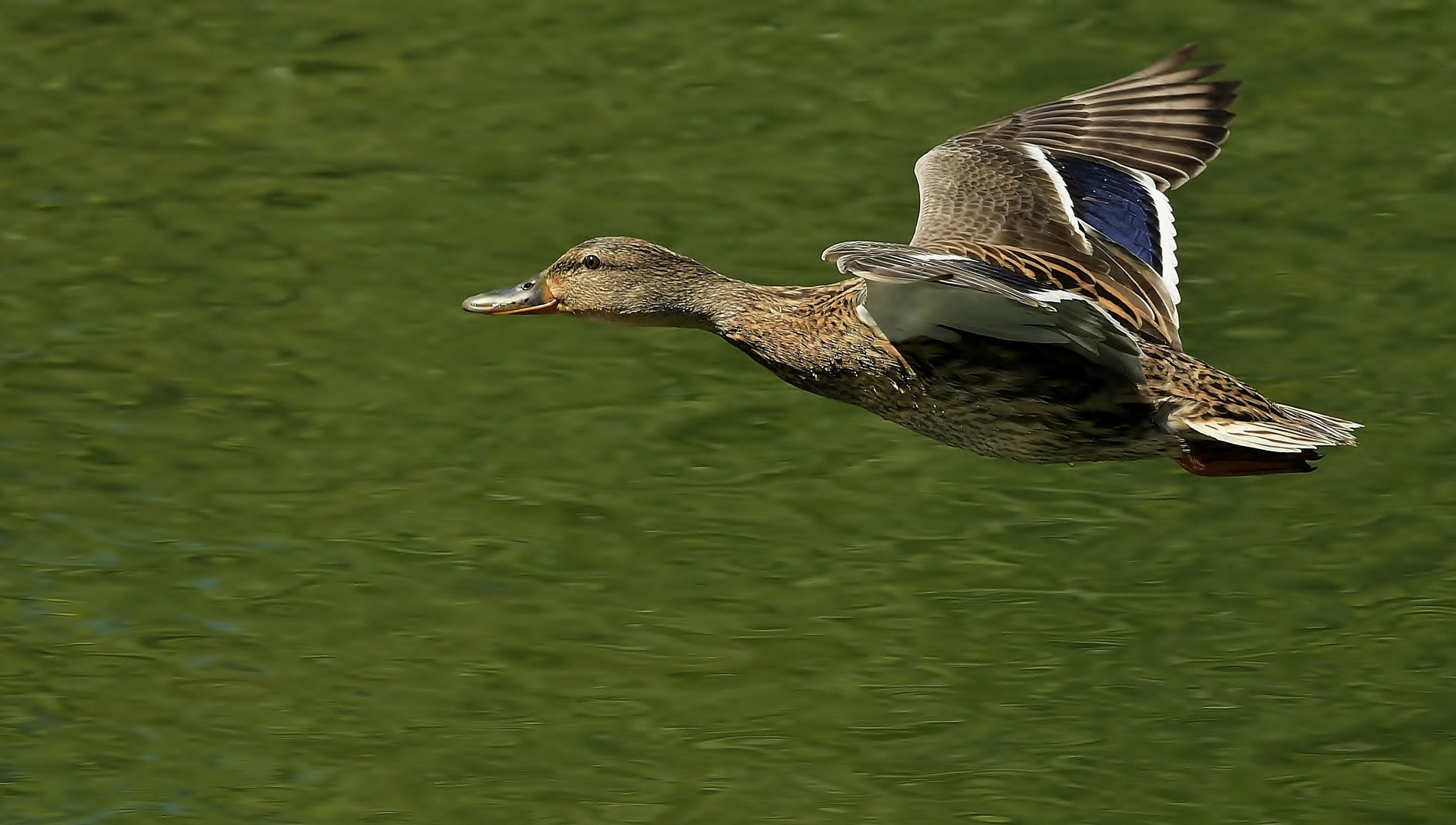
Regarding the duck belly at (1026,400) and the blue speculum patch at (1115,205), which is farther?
the blue speculum patch at (1115,205)

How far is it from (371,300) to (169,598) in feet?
9.41

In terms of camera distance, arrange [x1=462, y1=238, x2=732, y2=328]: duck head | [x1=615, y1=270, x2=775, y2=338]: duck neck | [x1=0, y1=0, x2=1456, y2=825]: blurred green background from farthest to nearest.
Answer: [x1=0, y1=0, x2=1456, y2=825]: blurred green background, [x1=462, y1=238, x2=732, y2=328]: duck head, [x1=615, y1=270, x2=775, y2=338]: duck neck

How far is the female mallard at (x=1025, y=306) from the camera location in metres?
10.0

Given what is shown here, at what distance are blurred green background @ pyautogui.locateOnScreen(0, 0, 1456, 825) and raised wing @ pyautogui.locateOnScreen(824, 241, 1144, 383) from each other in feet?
7.84

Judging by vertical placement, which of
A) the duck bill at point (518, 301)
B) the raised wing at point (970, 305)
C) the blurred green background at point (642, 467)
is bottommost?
the blurred green background at point (642, 467)

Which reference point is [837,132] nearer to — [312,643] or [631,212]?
[631,212]

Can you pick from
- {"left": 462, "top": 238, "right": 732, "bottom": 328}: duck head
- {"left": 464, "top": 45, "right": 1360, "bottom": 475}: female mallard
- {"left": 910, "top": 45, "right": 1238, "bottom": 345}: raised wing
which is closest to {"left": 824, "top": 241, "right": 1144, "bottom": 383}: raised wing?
{"left": 464, "top": 45, "right": 1360, "bottom": 475}: female mallard

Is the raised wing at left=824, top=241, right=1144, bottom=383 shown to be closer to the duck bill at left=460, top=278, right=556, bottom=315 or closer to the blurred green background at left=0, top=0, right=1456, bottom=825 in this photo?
the duck bill at left=460, top=278, right=556, bottom=315

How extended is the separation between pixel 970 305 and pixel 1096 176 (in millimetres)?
2294

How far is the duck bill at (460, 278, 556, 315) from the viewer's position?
11.7 meters

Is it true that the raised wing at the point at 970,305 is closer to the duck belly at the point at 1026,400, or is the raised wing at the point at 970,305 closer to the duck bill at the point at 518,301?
the duck belly at the point at 1026,400

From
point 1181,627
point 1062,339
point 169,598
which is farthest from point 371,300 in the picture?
point 1062,339

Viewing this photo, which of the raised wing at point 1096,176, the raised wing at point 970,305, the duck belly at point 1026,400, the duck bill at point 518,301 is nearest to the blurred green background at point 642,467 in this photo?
the duck bill at point 518,301

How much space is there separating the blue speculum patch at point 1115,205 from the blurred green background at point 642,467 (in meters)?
2.19
